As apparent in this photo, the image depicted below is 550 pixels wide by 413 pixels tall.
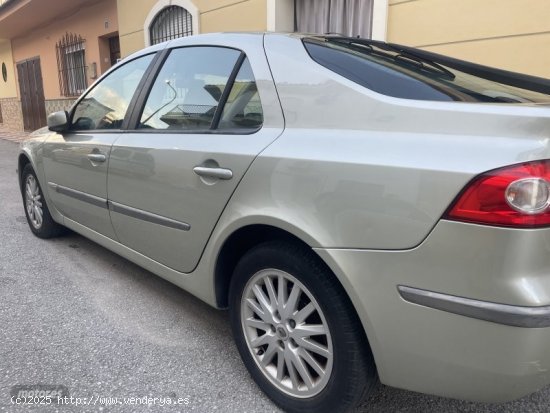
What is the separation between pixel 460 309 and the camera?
1.35 m

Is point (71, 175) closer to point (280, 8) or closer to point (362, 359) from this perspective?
point (362, 359)

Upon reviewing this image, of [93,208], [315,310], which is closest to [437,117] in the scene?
[315,310]

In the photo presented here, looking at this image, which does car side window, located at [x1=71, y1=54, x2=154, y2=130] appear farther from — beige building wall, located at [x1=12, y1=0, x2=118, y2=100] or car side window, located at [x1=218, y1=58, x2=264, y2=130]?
beige building wall, located at [x1=12, y1=0, x2=118, y2=100]

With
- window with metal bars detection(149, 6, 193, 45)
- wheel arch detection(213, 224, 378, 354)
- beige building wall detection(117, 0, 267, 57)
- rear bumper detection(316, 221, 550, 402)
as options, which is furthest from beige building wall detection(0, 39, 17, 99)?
rear bumper detection(316, 221, 550, 402)

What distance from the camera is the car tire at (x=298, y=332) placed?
1632 mm

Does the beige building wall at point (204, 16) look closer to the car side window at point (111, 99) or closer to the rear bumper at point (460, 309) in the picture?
the car side window at point (111, 99)

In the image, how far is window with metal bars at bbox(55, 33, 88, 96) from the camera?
12309mm

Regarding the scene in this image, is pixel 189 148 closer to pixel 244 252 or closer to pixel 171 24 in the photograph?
pixel 244 252

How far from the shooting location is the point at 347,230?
5.04 feet

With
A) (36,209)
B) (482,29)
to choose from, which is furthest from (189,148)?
(482,29)

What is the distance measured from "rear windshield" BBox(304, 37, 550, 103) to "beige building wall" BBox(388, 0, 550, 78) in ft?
7.57

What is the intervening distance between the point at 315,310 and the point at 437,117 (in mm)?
814

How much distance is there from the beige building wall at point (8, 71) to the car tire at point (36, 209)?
53.2 feet

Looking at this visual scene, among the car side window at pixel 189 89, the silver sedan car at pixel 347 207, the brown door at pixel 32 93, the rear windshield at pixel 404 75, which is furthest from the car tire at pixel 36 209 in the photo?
the brown door at pixel 32 93
